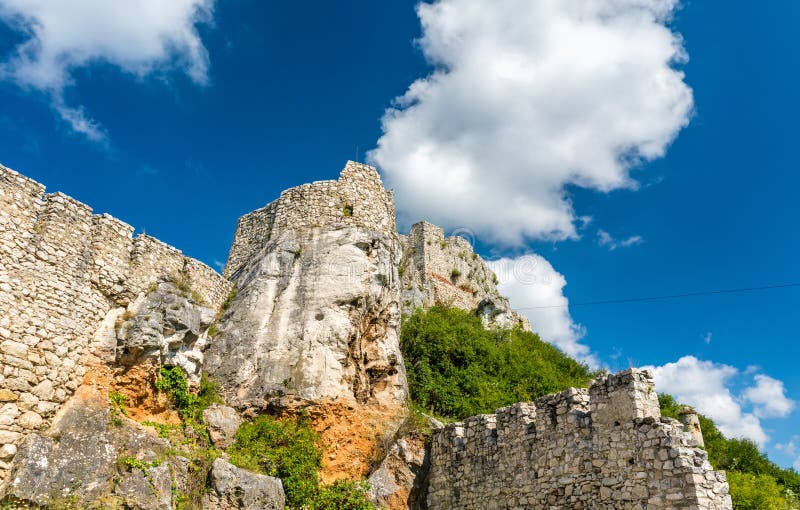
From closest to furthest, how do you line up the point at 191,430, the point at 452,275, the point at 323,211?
1. the point at 191,430
2. the point at 323,211
3. the point at 452,275

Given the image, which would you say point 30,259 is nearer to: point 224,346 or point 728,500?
point 224,346

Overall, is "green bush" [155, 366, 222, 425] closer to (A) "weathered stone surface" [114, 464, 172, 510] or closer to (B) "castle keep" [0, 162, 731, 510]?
(B) "castle keep" [0, 162, 731, 510]

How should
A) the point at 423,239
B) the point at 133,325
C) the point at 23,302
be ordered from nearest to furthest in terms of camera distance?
the point at 23,302 < the point at 133,325 < the point at 423,239

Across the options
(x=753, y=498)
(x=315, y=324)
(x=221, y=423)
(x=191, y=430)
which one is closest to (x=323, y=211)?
(x=315, y=324)

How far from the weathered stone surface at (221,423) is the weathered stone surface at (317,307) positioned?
0.52 m

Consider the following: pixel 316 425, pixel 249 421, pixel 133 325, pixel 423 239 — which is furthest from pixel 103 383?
pixel 423 239

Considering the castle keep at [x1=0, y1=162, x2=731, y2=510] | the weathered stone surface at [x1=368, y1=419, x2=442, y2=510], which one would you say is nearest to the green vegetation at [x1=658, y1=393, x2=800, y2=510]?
the castle keep at [x1=0, y1=162, x2=731, y2=510]

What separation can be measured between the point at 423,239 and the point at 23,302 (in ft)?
89.7

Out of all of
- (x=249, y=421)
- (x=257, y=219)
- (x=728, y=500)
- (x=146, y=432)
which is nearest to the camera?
(x=728, y=500)

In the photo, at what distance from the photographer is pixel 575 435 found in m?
11.8

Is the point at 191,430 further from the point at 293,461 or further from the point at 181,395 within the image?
the point at 293,461

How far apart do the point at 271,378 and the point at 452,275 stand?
23.1 meters

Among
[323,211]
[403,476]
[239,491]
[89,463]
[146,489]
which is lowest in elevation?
[146,489]

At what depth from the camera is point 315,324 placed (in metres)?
16.7
